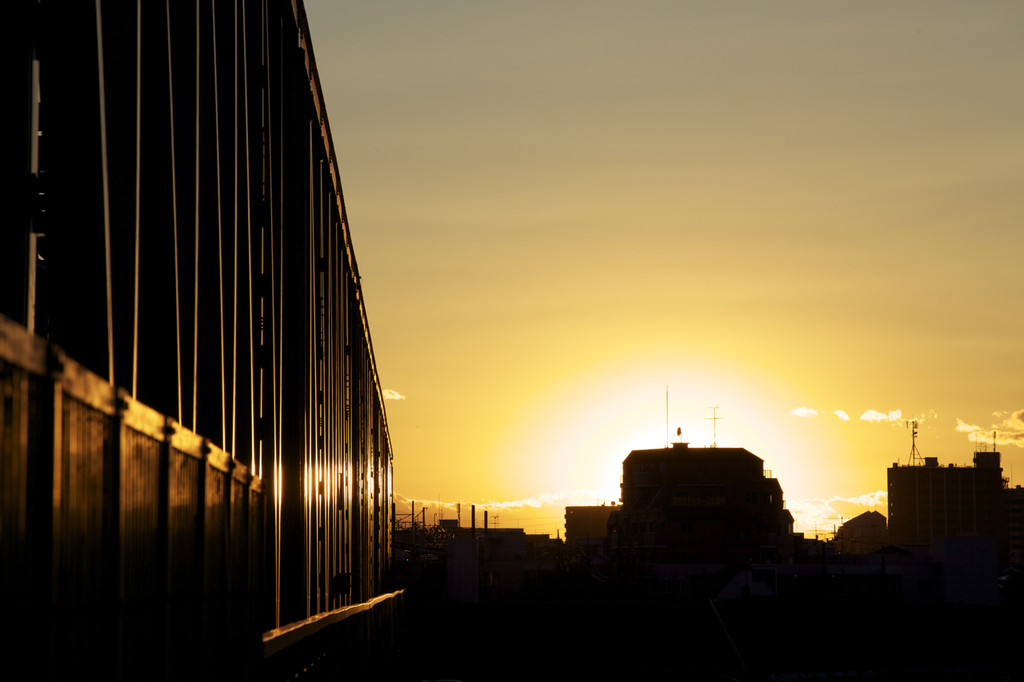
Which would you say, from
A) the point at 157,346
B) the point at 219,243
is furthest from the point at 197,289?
the point at 157,346

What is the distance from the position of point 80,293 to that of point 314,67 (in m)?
14.7

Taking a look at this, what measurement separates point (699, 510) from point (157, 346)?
110109 mm

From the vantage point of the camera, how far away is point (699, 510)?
11500cm

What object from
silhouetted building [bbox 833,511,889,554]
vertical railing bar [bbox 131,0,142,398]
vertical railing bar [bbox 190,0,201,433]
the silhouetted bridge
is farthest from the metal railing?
silhouetted building [bbox 833,511,889,554]

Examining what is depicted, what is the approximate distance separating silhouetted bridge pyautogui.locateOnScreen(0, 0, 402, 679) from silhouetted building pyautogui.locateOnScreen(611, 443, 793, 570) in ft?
323

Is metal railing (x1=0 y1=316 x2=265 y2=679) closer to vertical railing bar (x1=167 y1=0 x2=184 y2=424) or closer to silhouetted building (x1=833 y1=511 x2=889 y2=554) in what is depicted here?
vertical railing bar (x1=167 y1=0 x2=184 y2=424)

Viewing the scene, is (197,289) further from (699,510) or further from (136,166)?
(699,510)

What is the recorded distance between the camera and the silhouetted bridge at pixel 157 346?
378 cm

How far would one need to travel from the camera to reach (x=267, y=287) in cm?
1539

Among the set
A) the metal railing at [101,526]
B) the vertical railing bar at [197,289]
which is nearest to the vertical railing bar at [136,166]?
the metal railing at [101,526]

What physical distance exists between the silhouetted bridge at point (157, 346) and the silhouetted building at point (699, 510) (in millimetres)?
98491

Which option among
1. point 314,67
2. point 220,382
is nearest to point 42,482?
point 220,382

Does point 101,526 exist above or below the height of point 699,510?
above

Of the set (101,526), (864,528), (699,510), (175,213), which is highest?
(175,213)
